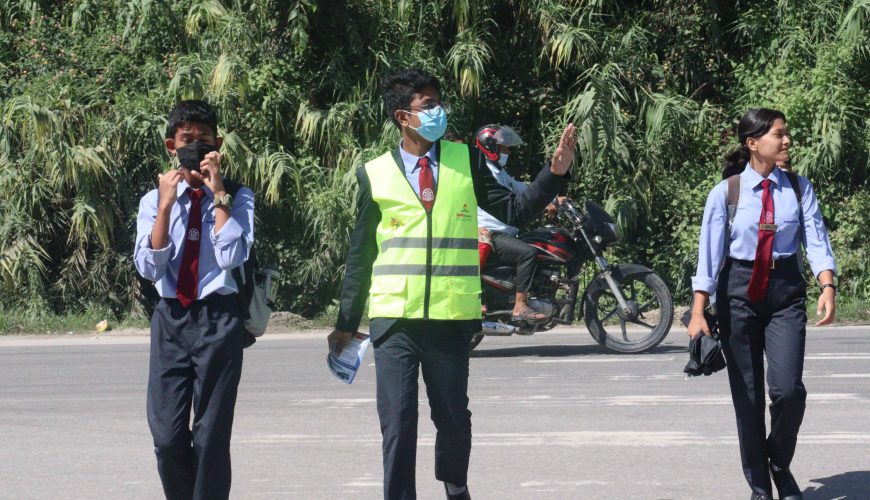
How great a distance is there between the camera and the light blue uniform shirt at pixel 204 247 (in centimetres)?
509

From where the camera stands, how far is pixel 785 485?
19.8 feet

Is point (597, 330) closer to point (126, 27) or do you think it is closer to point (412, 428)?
point (412, 428)

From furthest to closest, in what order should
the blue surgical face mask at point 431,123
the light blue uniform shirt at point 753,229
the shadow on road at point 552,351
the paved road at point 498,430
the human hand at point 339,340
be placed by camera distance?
the shadow on road at point 552,351
the paved road at point 498,430
the light blue uniform shirt at point 753,229
the human hand at point 339,340
the blue surgical face mask at point 431,123

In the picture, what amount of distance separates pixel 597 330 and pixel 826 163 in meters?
5.27

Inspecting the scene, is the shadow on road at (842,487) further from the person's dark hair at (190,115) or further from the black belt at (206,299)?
the person's dark hair at (190,115)

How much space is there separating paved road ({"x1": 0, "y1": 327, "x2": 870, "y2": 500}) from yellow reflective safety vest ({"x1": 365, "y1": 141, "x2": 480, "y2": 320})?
62.9 inches

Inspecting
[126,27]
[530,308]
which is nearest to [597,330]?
[530,308]

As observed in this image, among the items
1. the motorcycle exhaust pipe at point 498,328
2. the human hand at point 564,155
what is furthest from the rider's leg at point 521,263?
the human hand at point 564,155

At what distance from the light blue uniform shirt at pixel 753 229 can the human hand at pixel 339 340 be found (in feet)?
5.47

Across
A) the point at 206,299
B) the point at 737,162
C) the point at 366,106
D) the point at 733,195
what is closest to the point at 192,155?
the point at 206,299

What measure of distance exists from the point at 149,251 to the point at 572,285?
6.91 meters

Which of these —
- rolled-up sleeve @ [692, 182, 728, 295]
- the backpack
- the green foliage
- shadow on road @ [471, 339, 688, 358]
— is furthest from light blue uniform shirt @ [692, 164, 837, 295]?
the green foliage

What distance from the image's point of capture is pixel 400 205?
531 centimetres

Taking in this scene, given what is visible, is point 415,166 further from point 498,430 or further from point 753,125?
point 498,430
